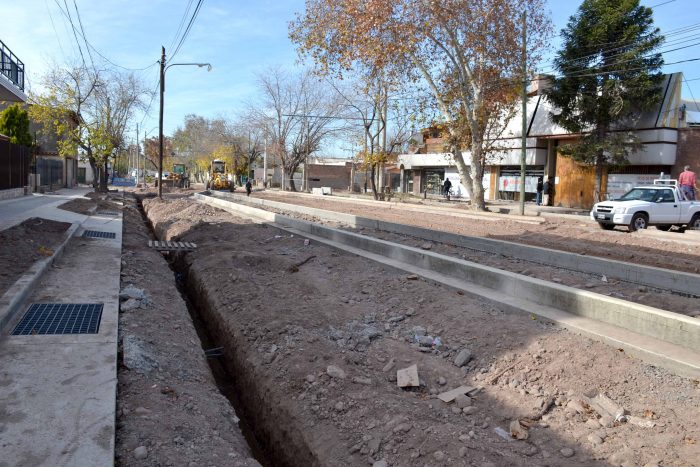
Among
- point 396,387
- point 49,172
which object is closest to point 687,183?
point 396,387

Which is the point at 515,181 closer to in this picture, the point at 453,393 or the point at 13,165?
the point at 13,165

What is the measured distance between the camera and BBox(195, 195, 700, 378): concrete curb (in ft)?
16.9

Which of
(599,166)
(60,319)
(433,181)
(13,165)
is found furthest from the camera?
(433,181)

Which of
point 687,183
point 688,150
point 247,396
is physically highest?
point 688,150

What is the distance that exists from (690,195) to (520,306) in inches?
601

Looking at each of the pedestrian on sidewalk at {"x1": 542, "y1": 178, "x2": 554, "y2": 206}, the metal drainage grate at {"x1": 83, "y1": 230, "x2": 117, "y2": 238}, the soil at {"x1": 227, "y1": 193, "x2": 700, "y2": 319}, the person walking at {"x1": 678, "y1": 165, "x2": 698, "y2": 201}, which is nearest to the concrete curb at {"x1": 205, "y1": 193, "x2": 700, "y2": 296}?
the soil at {"x1": 227, "y1": 193, "x2": 700, "y2": 319}

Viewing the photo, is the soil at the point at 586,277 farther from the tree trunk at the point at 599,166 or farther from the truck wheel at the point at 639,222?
the tree trunk at the point at 599,166

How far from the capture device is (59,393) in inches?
169

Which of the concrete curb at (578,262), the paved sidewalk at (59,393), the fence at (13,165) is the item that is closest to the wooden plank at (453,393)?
the paved sidewalk at (59,393)

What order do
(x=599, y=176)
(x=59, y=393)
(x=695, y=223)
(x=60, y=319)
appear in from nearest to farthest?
(x=59, y=393) → (x=60, y=319) → (x=695, y=223) → (x=599, y=176)

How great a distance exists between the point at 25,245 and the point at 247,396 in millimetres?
6045

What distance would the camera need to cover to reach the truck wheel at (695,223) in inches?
687

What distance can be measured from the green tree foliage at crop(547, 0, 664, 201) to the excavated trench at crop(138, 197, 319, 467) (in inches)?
934

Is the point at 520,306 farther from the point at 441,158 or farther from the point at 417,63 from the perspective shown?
the point at 441,158
